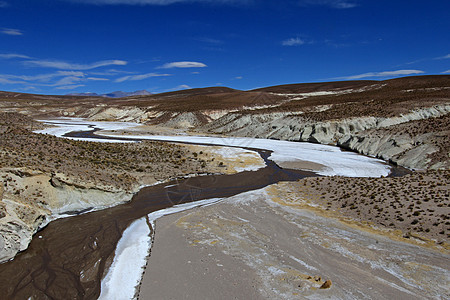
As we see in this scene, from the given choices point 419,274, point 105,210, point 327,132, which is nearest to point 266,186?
point 105,210

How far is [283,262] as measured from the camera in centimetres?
1053

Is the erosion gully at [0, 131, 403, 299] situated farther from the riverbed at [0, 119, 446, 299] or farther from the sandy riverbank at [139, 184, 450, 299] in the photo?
the sandy riverbank at [139, 184, 450, 299]

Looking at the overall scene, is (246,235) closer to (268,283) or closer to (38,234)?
(268,283)

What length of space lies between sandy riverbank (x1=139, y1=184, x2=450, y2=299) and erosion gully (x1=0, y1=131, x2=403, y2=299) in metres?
1.99

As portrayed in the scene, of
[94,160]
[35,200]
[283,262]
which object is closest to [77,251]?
[35,200]

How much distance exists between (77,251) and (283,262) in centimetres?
846

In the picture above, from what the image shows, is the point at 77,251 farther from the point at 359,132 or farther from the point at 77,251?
the point at 359,132

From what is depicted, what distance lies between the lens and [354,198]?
17062 millimetres

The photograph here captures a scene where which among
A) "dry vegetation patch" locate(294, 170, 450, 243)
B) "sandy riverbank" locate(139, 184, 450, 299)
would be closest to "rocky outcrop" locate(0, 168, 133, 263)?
"sandy riverbank" locate(139, 184, 450, 299)

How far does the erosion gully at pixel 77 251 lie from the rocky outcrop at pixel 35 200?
0.51m

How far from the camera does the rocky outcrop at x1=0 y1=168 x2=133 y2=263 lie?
1172cm

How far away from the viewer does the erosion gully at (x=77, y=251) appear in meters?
9.58

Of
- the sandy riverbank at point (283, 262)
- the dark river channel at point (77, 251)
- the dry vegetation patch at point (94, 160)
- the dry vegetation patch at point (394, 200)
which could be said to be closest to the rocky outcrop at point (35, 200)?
the dark river channel at point (77, 251)

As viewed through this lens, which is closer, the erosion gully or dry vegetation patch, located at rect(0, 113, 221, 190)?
the erosion gully
